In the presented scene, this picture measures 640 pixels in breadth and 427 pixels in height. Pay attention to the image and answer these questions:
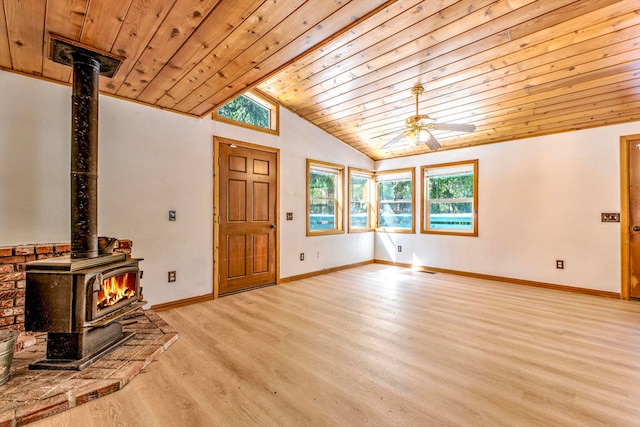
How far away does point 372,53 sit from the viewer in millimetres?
3143

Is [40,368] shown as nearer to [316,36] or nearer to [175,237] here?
[175,237]

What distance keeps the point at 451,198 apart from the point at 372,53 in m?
3.34

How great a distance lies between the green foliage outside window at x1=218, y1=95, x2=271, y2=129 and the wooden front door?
17.6 inches

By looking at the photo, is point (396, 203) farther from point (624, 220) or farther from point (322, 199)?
point (624, 220)

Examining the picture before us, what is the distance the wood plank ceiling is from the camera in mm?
1928

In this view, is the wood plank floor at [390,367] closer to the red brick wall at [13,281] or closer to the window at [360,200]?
the red brick wall at [13,281]

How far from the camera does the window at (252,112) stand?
4113mm

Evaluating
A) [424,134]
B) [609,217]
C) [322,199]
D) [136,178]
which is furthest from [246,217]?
[609,217]

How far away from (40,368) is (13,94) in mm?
2368

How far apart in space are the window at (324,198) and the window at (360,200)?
32cm

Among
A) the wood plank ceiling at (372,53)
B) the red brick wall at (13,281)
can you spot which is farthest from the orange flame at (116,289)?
the wood plank ceiling at (372,53)

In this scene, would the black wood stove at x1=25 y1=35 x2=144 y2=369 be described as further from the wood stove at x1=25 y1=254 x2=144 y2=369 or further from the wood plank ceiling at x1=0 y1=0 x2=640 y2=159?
the wood plank ceiling at x1=0 y1=0 x2=640 y2=159

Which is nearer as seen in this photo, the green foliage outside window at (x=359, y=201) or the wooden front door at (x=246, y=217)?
the wooden front door at (x=246, y=217)

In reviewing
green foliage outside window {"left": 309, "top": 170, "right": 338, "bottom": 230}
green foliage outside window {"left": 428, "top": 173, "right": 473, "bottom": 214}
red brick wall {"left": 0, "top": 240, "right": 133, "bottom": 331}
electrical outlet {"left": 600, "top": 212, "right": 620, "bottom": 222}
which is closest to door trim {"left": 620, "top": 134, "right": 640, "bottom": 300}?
electrical outlet {"left": 600, "top": 212, "right": 620, "bottom": 222}
